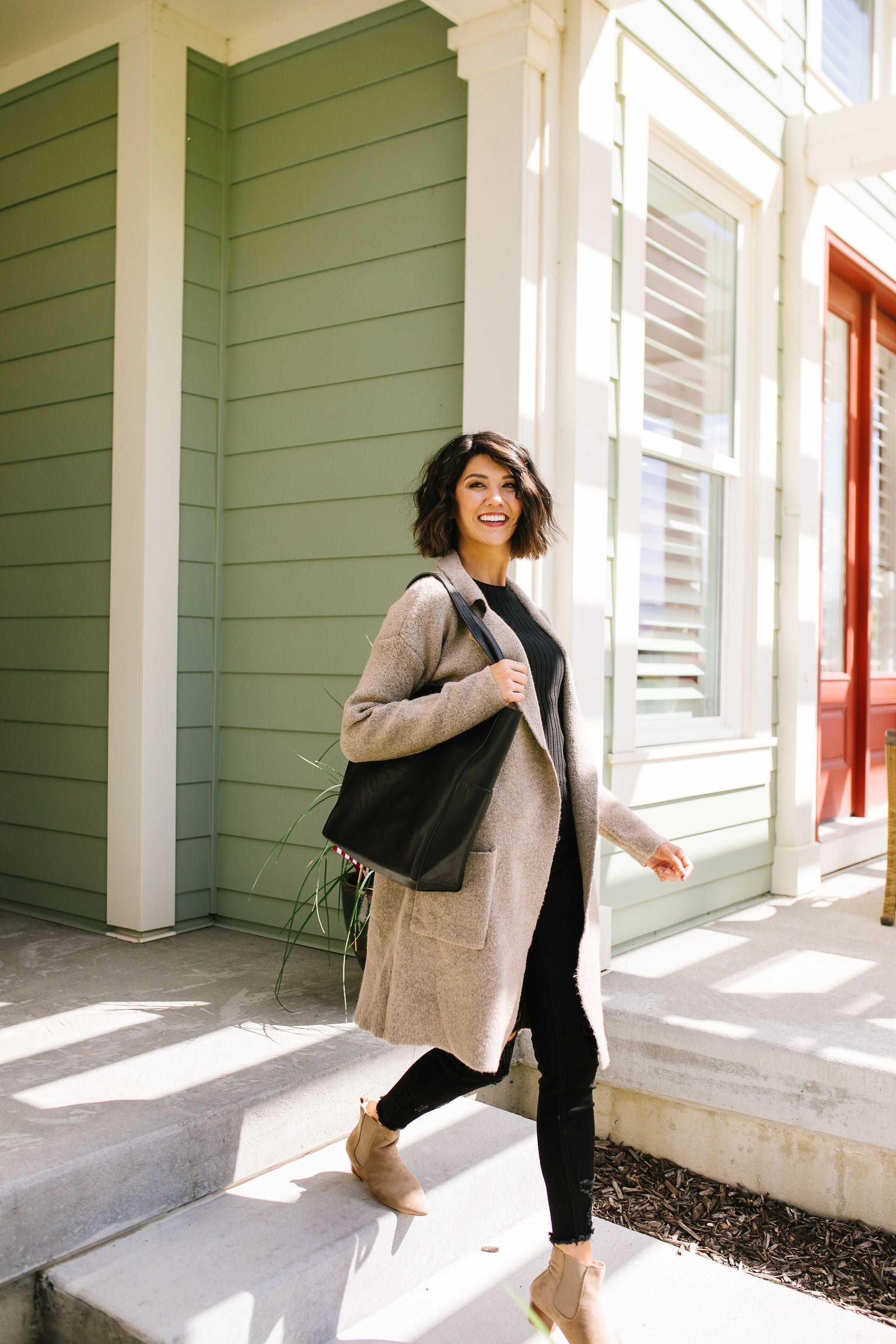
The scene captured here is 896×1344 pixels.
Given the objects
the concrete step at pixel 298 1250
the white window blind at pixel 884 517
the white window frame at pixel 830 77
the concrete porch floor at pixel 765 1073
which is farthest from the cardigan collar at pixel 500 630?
the white window blind at pixel 884 517

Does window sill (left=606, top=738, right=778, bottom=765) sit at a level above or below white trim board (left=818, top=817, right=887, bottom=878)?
above

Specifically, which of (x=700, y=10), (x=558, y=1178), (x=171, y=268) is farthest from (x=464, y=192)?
(x=558, y=1178)

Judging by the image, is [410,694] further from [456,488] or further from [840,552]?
[840,552]

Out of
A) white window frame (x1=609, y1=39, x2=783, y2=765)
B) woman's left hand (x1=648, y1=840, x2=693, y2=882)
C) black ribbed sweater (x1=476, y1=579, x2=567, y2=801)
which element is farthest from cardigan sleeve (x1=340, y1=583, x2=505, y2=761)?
white window frame (x1=609, y1=39, x2=783, y2=765)

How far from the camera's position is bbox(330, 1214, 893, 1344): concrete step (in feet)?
6.04

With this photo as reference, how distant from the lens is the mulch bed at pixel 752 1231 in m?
2.12

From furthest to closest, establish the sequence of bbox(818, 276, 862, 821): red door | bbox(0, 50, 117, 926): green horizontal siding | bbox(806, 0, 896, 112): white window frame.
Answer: bbox(818, 276, 862, 821): red door → bbox(806, 0, 896, 112): white window frame → bbox(0, 50, 117, 926): green horizontal siding

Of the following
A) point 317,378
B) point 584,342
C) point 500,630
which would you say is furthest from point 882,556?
point 500,630

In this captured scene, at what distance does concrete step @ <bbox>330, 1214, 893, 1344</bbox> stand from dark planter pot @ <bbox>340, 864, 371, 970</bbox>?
74cm

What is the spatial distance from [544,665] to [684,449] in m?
1.92

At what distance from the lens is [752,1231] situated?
7.57ft

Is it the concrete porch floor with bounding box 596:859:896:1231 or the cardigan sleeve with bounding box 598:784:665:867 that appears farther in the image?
the concrete porch floor with bounding box 596:859:896:1231

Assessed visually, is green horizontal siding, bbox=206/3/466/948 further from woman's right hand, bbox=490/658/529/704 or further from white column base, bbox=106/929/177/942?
woman's right hand, bbox=490/658/529/704

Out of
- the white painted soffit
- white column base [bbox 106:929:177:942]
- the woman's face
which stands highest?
the white painted soffit
